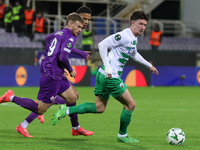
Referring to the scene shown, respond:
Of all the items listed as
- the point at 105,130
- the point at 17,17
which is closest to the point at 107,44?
the point at 105,130

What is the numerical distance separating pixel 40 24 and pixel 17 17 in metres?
1.36

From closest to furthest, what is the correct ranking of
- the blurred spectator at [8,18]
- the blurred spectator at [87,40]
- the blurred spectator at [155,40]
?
the blurred spectator at [87,40]
the blurred spectator at [8,18]
the blurred spectator at [155,40]

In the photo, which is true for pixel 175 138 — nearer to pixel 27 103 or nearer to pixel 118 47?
pixel 118 47

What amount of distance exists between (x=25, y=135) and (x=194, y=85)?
1831 centimetres

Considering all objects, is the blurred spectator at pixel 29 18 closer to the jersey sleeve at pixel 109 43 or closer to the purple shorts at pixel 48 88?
the purple shorts at pixel 48 88

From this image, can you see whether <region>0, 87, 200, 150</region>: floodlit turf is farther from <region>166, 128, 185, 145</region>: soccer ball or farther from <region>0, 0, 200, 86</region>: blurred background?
<region>0, 0, 200, 86</region>: blurred background

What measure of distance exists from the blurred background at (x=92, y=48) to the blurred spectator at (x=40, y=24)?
0.05 metres

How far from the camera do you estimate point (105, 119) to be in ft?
32.2

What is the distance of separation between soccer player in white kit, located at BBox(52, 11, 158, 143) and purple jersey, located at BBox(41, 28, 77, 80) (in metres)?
0.49

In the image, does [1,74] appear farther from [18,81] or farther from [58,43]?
[58,43]

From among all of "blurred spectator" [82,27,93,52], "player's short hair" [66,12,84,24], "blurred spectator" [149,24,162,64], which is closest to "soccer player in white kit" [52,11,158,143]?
"player's short hair" [66,12,84,24]

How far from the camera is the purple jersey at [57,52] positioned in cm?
678

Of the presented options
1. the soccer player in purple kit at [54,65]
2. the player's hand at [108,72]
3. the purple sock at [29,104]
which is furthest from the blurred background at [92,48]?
the player's hand at [108,72]

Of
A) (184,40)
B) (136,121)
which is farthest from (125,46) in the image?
(184,40)
